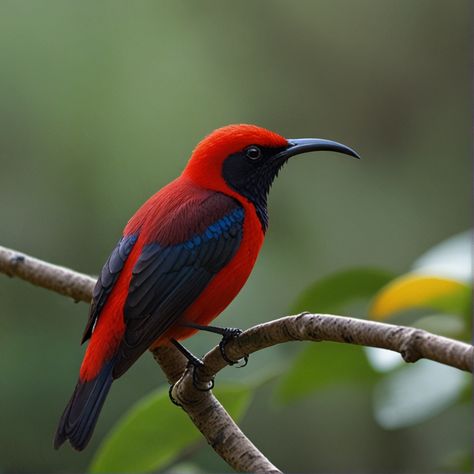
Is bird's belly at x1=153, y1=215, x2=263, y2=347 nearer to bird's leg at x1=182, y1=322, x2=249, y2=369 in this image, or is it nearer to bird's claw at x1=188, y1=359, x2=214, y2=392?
bird's leg at x1=182, y1=322, x2=249, y2=369

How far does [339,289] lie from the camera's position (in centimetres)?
425

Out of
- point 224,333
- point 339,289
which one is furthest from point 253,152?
point 224,333

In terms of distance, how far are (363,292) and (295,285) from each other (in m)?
2.98

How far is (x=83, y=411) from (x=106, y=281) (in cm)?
60

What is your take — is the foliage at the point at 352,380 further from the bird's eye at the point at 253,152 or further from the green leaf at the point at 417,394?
the bird's eye at the point at 253,152

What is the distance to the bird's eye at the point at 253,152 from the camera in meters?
4.43

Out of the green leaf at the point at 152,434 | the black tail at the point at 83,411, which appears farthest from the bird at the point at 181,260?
the green leaf at the point at 152,434

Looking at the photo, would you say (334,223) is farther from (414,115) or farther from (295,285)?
(414,115)

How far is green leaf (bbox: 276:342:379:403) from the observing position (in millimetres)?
4113

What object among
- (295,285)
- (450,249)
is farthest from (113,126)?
(450,249)

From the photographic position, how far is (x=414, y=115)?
9.06m

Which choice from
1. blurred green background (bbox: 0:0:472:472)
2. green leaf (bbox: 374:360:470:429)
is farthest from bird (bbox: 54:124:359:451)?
blurred green background (bbox: 0:0:472:472)

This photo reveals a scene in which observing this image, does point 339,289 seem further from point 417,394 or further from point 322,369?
point 417,394

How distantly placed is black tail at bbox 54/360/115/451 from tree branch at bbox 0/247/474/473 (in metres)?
0.27
